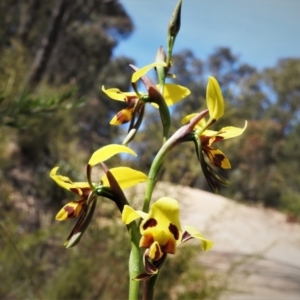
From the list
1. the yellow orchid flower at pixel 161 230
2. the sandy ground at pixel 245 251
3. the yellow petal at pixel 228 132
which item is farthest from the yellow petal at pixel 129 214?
the sandy ground at pixel 245 251

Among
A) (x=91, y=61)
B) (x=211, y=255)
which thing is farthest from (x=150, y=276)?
(x=91, y=61)

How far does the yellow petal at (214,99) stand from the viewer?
1.23ft

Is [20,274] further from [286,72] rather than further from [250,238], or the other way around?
[286,72]

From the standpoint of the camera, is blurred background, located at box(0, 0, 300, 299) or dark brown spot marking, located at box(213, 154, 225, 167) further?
blurred background, located at box(0, 0, 300, 299)

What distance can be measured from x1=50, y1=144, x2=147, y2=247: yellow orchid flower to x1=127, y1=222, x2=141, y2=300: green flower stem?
3cm

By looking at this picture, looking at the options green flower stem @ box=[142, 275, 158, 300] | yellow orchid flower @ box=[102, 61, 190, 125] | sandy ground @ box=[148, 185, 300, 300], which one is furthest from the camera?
sandy ground @ box=[148, 185, 300, 300]

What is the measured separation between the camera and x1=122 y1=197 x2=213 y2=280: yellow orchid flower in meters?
0.34

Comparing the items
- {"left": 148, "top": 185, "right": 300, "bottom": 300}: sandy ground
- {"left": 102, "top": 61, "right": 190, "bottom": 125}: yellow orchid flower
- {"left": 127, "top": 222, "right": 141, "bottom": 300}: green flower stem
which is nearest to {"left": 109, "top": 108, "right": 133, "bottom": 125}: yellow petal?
{"left": 102, "top": 61, "right": 190, "bottom": 125}: yellow orchid flower

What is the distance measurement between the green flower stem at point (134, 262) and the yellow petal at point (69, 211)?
0.06 m

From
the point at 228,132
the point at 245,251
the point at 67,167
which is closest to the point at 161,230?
the point at 228,132

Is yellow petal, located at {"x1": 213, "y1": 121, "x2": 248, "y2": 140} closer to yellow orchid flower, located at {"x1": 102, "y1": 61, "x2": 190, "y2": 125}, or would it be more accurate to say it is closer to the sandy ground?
yellow orchid flower, located at {"x1": 102, "y1": 61, "x2": 190, "y2": 125}

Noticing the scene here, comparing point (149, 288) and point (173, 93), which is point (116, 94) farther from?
point (149, 288)

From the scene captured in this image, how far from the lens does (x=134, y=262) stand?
0.35 meters

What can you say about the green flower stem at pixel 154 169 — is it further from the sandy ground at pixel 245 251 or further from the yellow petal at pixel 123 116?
the sandy ground at pixel 245 251
